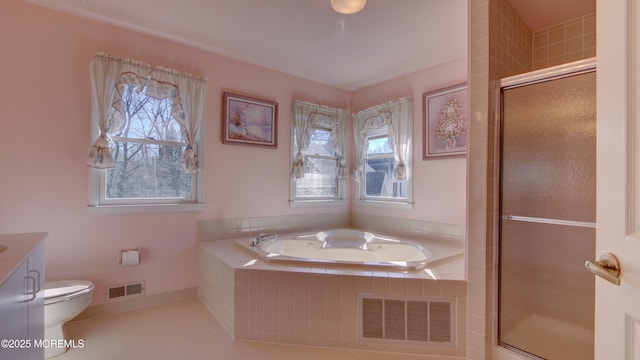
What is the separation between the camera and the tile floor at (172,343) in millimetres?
1745

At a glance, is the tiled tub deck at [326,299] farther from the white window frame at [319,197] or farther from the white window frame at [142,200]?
the white window frame at [319,197]

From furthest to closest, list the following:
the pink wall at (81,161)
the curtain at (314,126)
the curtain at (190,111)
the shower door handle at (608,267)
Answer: the curtain at (314,126), the curtain at (190,111), the pink wall at (81,161), the shower door handle at (608,267)

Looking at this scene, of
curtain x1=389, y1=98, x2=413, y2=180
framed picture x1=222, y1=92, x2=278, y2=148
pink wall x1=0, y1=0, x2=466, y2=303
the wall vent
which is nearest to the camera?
pink wall x1=0, y1=0, x2=466, y2=303

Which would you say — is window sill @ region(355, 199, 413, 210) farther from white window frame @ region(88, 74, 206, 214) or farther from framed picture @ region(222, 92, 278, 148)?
white window frame @ region(88, 74, 206, 214)

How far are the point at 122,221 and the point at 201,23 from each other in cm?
172

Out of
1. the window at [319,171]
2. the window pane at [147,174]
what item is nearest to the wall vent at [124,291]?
the window pane at [147,174]

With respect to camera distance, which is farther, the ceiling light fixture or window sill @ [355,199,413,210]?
window sill @ [355,199,413,210]

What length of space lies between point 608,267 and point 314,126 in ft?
9.65

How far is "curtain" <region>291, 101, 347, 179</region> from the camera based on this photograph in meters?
3.24

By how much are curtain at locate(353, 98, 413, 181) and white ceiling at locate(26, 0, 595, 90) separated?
1.45 ft

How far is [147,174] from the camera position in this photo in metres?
2.43

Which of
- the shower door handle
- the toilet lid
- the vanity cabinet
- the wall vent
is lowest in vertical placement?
the wall vent

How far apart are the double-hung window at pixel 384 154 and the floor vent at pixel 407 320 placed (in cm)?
142

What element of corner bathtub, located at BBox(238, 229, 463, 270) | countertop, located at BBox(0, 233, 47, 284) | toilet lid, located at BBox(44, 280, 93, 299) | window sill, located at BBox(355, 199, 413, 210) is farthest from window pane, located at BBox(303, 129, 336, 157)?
countertop, located at BBox(0, 233, 47, 284)
